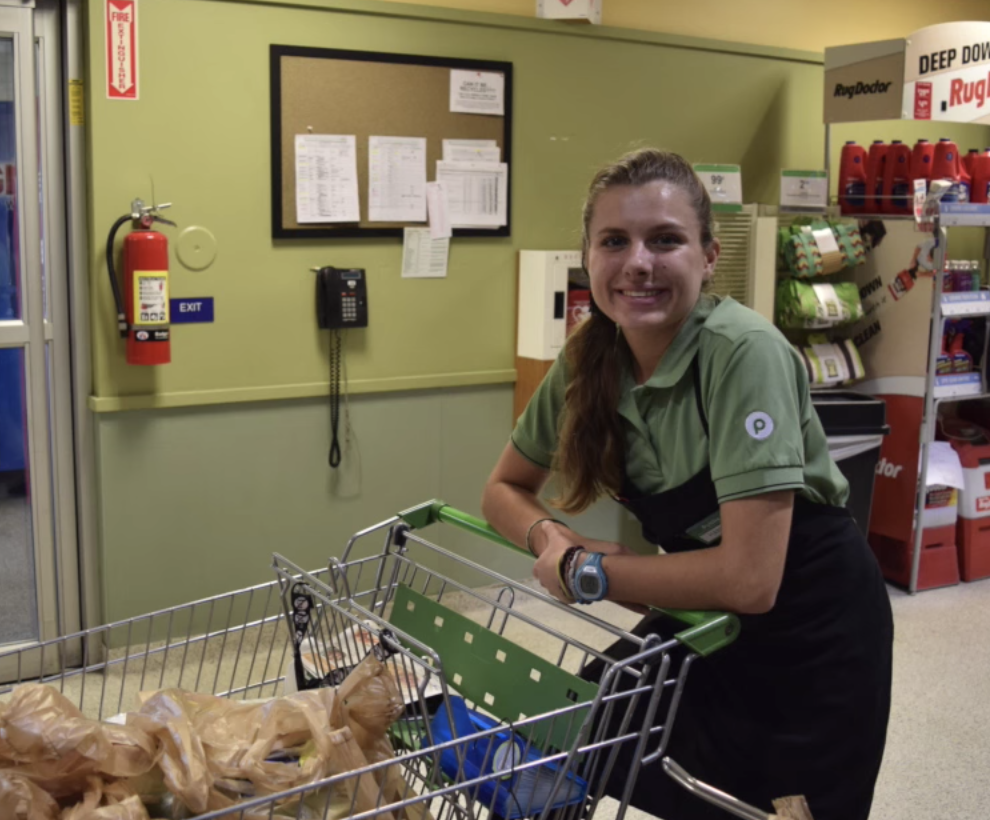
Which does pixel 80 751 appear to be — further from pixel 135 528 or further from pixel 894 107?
pixel 894 107

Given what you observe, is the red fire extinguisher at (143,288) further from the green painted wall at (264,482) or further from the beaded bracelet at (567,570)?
the beaded bracelet at (567,570)

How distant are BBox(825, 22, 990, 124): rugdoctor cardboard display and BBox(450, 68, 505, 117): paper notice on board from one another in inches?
59.1

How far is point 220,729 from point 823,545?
93cm

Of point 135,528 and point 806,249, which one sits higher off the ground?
point 806,249

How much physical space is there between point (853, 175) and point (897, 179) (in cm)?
18

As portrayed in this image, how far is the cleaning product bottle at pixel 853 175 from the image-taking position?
4812 millimetres

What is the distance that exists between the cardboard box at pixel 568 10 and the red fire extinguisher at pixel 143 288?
A: 160 centimetres

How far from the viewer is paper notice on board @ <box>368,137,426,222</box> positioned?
3.91 meters

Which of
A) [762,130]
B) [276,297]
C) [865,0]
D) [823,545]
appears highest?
[865,0]

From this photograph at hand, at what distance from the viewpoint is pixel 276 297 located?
3.81 metres

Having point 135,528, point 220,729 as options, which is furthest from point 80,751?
point 135,528

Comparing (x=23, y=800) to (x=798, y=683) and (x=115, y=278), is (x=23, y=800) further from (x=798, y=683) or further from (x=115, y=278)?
(x=115, y=278)

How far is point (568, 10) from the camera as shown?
416 centimetres

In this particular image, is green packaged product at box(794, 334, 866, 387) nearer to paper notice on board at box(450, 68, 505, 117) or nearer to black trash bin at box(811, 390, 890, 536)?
black trash bin at box(811, 390, 890, 536)
